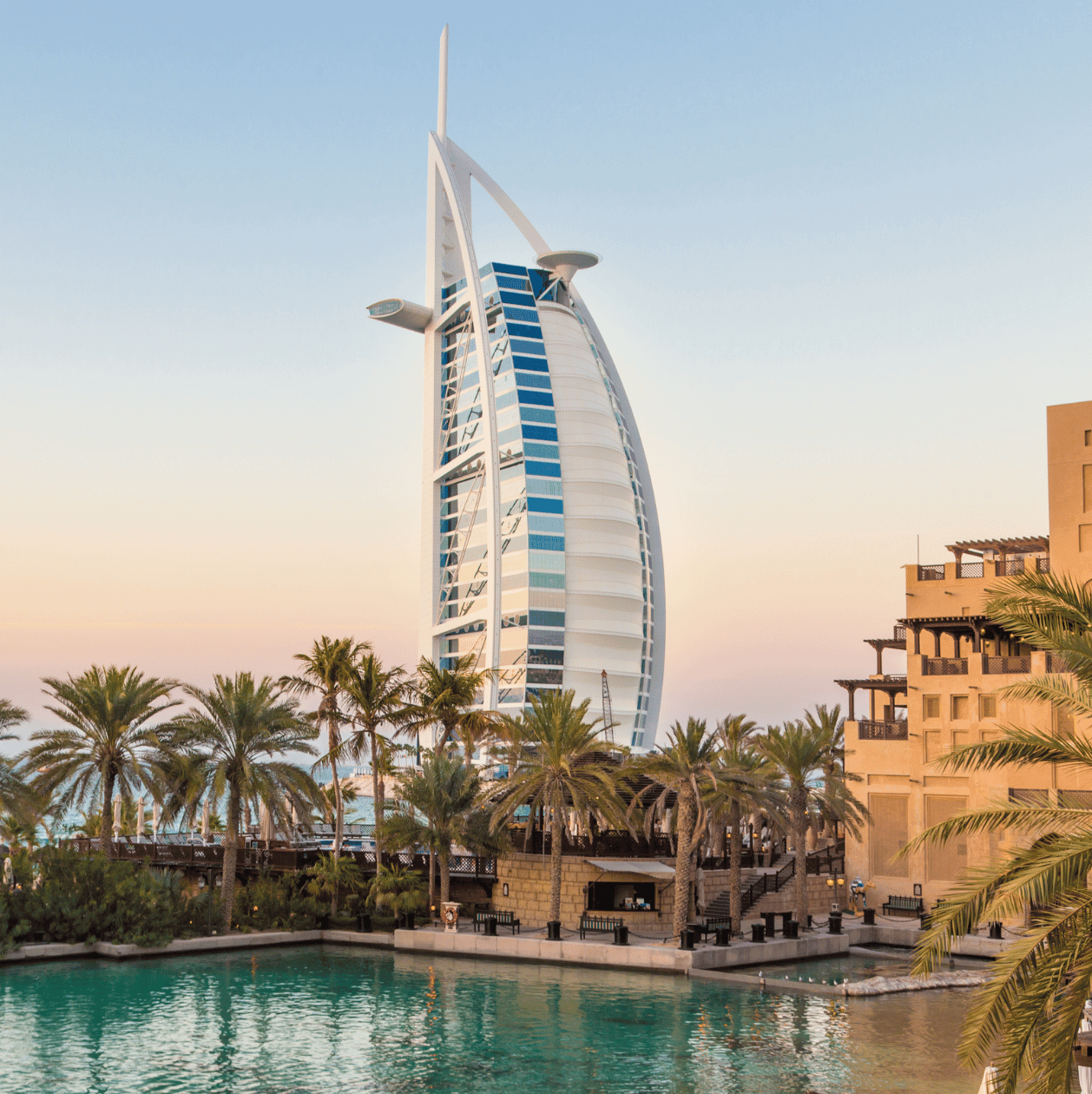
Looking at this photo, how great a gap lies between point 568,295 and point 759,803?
94.6 metres

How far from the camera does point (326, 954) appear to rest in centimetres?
3838

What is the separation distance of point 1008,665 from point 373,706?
949 inches

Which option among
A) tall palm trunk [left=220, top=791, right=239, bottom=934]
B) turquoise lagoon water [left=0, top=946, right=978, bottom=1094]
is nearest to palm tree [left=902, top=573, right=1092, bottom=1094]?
turquoise lagoon water [left=0, top=946, right=978, bottom=1094]

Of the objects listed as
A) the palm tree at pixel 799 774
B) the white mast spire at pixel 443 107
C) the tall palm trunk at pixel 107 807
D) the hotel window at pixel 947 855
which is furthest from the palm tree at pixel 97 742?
the white mast spire at pixel 443 107

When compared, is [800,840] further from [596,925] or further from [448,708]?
[448,708]

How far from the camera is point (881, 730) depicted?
Answer: 2110 inches

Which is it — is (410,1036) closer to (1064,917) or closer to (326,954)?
(326,954)

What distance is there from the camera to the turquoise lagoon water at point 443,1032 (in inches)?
915

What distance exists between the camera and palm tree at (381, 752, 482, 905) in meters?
41.3

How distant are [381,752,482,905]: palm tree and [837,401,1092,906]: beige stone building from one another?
59.0 ft

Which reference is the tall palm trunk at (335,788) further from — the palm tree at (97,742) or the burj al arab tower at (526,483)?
the burj al arab tower at (526,483)

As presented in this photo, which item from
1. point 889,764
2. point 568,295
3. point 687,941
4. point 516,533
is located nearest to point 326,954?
point 687,941

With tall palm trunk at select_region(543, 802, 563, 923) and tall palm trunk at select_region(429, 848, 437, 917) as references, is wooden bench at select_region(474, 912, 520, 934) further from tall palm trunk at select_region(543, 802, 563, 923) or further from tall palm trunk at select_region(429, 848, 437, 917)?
tall palm trunk at select_region(429, 848, 437, 917)

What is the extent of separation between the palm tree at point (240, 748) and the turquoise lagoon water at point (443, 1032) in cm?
528
